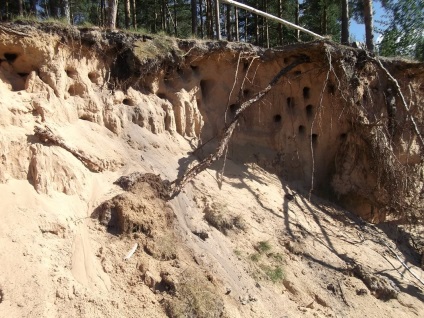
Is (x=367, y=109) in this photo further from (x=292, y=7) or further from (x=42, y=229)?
(x=292, y=7)

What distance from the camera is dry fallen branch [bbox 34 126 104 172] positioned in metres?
6.14

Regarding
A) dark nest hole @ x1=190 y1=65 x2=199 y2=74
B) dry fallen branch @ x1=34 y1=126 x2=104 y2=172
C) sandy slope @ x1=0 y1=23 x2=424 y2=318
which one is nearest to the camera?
sandy slope @ x1=0 y1=23 x2=424 y2=318

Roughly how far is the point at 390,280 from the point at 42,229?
5.88m

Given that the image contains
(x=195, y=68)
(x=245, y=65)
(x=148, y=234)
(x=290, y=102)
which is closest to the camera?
(x=148, y=234)

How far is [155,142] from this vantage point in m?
7.92

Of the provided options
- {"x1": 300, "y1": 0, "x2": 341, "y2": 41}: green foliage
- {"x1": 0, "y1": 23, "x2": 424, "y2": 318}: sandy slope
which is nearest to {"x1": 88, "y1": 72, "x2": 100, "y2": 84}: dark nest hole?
{"x1": 0, "y1": 23, "x2": 424, "y2": 318}: sandy slope

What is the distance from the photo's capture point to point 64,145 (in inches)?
250

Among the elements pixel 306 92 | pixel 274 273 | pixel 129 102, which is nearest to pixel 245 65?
pixel 306 92

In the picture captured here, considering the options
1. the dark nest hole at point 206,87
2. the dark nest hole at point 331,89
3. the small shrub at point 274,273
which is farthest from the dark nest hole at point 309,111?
the small shrub at point 274,273

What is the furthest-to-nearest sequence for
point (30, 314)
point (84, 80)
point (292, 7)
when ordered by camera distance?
point (292, 7) → point (84, 80) → point (30, 314)

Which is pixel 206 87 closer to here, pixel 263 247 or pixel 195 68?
pixel 195 68

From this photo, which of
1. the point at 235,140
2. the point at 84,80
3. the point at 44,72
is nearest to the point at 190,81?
the point at 235,140

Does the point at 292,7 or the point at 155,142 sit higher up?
the point at 292,7

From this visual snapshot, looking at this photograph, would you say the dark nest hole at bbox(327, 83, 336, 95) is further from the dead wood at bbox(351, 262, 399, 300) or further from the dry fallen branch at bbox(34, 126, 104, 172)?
the dry fallen branch at bbox(34, 126, 104, 172)
